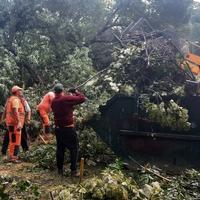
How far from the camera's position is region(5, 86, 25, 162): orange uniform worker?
25.5ft

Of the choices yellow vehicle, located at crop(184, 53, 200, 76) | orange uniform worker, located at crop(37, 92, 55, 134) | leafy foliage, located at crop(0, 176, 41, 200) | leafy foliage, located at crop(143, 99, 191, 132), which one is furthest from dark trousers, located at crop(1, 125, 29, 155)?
yellow vehicle, located at crop(184, 53, 200, 76)

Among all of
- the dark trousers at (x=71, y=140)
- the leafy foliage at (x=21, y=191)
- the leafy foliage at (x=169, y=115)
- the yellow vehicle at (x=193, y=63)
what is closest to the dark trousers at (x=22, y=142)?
the dark trousers at (x=71, y=140)

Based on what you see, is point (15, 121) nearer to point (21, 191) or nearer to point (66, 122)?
point (66, 122)

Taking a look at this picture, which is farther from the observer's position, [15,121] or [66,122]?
[15,121]

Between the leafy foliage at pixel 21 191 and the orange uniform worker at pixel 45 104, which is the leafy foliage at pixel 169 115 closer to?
the orange uniform worker at pixel 45 104

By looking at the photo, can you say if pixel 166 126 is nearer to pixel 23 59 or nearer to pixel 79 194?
pixel 79 194

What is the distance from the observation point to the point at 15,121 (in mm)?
7875

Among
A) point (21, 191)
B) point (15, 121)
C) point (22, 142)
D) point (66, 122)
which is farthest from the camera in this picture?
point (22, 142)

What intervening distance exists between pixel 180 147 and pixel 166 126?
0.50 m

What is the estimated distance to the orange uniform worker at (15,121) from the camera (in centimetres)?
779

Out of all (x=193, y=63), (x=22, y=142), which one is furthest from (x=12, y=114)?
(x=193, y=63)

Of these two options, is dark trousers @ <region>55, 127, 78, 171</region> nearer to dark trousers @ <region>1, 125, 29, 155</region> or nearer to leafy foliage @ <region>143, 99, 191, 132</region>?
leafy foliage @ <region>143, 99, 191, 132</region>

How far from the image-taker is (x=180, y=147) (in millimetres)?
7270

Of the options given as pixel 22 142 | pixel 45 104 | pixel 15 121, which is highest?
pixel 45 104
